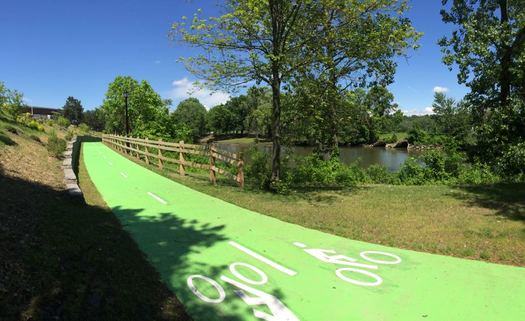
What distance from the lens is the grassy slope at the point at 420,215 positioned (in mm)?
6410

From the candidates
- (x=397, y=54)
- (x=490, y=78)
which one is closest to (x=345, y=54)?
(x=397, y=54)

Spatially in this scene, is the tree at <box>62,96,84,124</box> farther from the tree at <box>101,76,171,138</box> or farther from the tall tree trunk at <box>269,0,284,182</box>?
the tall tree trunk at <box>269,0,284,182</box>

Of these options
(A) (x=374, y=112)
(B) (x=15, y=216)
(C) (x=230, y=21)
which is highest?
(C) (x=230, y=21)

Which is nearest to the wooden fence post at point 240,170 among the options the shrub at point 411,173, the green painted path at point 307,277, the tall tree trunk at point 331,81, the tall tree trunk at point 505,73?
the tall tree trunk at point 331,81

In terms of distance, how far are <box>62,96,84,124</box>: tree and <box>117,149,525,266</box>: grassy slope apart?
11390 centimetres

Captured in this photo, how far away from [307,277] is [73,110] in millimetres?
122375

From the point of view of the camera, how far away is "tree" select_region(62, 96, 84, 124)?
113812 millimetres

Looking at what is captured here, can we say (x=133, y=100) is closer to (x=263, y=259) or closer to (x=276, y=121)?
(x=276, y=121)

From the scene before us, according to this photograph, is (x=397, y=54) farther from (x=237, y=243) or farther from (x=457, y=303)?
(x=457, y=303)

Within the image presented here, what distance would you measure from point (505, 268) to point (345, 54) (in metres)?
7.78

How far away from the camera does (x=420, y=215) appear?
8.39 metres

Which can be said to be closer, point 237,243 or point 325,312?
point 325,312

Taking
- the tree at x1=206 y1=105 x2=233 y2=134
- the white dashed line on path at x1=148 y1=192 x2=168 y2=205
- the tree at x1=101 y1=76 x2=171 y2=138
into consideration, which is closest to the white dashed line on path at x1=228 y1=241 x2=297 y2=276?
the white dashed line on path at x1=148 y1=192 x2=168 y2=205

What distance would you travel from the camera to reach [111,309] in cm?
389
